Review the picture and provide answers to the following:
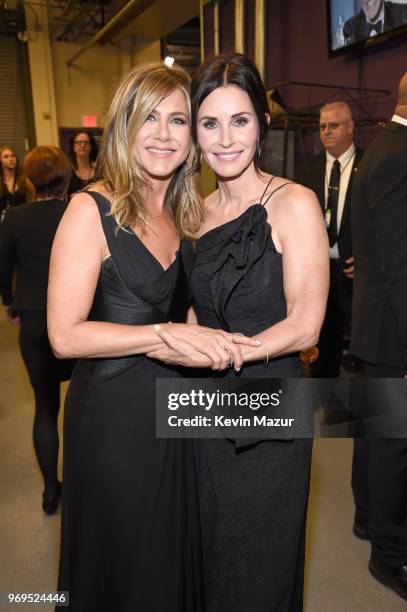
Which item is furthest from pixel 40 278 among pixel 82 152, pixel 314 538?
pixel 82 152

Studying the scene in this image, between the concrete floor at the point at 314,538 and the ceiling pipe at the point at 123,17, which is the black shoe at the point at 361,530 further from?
the ceiling pipe at the point at 123,17

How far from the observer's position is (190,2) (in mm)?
6648

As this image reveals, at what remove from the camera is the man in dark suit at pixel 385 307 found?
2004 millimetres

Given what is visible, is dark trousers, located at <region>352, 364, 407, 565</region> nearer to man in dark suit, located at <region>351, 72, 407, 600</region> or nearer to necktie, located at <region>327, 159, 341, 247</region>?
man in dark suit, located at <region>351, 72, 407, 600</region>

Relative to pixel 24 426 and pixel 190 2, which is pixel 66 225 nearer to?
pixel 24 426

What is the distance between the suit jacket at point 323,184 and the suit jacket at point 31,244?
224 centimetres

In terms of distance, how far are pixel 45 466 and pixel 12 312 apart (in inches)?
30.4

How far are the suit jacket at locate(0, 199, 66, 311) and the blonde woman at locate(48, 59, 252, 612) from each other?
1.11 metres

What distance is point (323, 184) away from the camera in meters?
4.09

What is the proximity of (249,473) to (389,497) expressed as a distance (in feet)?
2.94

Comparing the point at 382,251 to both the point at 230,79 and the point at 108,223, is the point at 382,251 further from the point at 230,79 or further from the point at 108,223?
the point at 108,223

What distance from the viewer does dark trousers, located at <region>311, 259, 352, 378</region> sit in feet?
13.3

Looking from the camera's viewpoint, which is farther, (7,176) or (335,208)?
(7,176)

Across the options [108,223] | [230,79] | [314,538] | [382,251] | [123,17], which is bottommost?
[314,538]
